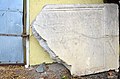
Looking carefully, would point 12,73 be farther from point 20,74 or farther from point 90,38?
point 90,38

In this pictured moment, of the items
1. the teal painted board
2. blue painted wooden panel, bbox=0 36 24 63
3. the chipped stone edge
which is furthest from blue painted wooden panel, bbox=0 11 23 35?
the chipped stone edge

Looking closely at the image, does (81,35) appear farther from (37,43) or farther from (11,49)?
(11,49)

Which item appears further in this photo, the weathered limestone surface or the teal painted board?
the teal painted board

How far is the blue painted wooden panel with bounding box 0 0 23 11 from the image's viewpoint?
12.9ft

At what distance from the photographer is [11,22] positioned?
13.1 ft

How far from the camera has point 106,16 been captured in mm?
4078

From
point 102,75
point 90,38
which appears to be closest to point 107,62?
point 102,75

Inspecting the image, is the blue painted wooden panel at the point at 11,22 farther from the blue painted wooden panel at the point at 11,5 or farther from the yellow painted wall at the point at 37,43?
the yellow painted wall at the point at 37,43

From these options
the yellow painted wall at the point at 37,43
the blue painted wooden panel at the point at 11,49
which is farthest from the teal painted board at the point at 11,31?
the yellow painted wall at the point at 37,43

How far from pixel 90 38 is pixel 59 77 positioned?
0.74 meters

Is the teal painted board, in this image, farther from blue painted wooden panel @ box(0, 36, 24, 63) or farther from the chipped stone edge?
the chipped stone edge

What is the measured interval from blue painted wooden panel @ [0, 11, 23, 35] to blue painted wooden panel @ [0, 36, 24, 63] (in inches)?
4.1

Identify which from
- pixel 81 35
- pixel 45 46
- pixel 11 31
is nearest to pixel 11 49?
pixel 11 31

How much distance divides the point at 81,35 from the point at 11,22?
1057 millimetres
